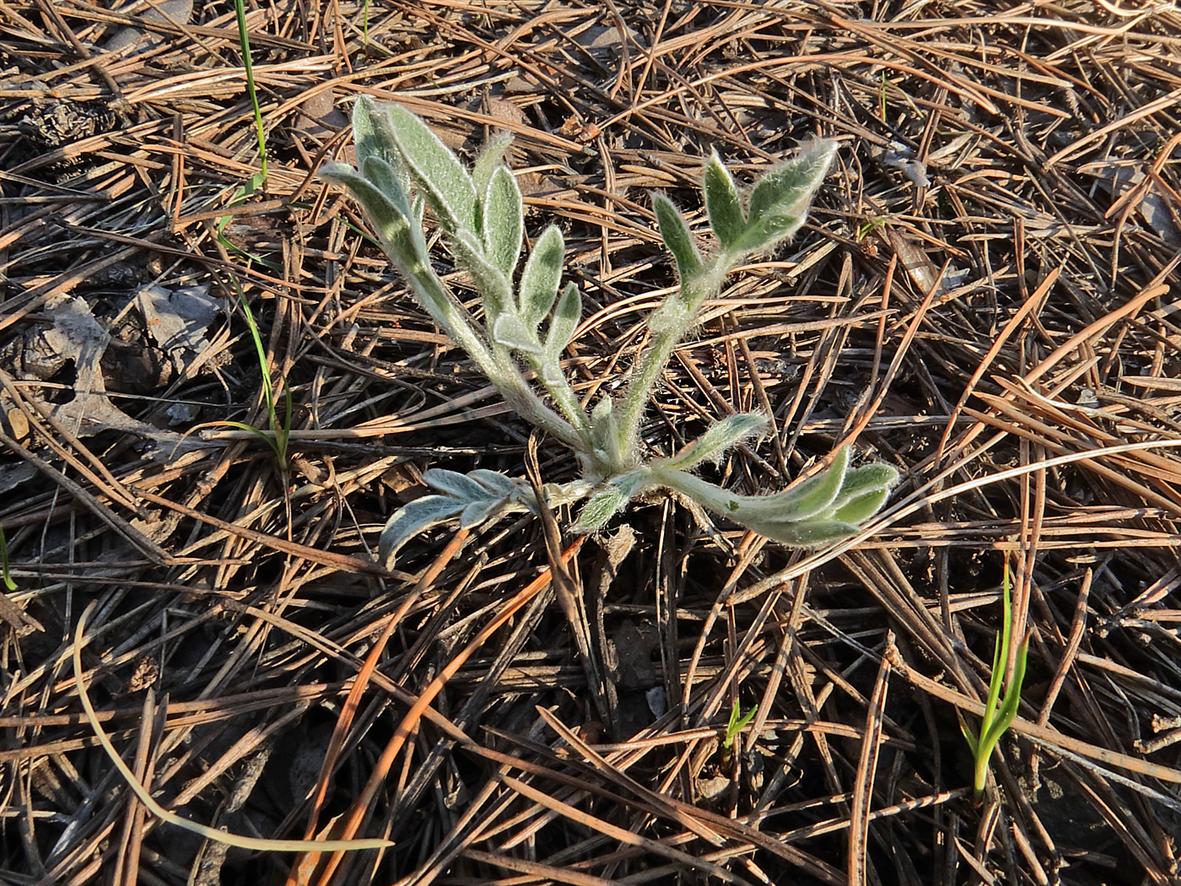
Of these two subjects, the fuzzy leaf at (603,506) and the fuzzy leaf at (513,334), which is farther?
the fuzzy leaf at (603,506)

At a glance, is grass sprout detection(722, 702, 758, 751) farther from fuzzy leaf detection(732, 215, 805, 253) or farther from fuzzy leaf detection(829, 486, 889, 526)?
fuzzy leaf detection(732, 215, 805, 253)

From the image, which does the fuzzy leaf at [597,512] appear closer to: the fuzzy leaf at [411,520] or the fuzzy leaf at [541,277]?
the fuzzy leaf at [411,520]

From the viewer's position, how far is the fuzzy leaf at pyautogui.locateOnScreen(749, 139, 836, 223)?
4.82ft

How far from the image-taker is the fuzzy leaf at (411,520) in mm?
1572

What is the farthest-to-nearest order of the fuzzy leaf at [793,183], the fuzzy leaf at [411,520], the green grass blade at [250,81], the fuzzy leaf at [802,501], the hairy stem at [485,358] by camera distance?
the green grass blade at [250,81] < the hairy stem at [485,358] < the fuzzy leaf at [411,520] < the fuzzy leaf at [793,183] < the fuzzy leaf at [802,501]

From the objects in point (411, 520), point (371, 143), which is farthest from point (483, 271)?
point (411, 520)

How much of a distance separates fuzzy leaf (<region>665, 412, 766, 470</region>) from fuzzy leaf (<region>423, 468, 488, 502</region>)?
42cm

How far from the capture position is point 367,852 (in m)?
1.49

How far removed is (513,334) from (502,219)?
0.93 feet

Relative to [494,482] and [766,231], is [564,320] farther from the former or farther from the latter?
[766,231]

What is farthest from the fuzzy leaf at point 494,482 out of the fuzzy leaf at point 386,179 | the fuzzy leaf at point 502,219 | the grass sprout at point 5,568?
the grass sprout at point 5,568

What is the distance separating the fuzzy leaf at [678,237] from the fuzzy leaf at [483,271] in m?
0.33

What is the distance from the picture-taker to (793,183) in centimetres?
148

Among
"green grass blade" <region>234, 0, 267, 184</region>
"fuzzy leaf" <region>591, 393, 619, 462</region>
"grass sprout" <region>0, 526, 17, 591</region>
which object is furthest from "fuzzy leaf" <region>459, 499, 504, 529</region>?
"green grass blade" <region>234, 0, 267, 184</region>
